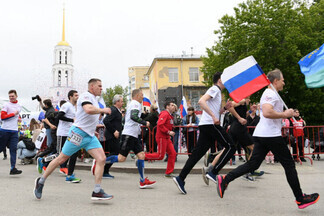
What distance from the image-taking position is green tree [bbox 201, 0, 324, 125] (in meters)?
25.3

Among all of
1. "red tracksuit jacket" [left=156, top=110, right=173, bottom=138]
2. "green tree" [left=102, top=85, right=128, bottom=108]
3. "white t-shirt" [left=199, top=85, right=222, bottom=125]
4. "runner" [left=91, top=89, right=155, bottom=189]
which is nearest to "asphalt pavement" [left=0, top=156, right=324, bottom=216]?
"runner" [left=91, top=89, right=155, bottom=189]

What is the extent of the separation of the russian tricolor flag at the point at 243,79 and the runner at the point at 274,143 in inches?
12.6

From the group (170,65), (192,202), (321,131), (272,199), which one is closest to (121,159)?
(192,202)

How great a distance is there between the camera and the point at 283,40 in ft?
86.6

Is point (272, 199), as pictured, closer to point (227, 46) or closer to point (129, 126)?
point (129, 126)

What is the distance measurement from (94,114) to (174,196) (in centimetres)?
195

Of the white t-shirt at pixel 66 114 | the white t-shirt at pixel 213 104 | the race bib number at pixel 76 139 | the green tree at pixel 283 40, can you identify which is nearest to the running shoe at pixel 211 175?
the white t-shirt at pixel 213 104

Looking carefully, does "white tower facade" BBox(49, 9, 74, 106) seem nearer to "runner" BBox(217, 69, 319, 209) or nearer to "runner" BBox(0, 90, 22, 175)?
"runner" BBox(0, 90, 22, 175)

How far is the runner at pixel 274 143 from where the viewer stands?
445cm

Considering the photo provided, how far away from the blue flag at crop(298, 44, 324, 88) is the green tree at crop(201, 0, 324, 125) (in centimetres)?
2067

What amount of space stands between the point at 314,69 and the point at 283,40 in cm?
2318

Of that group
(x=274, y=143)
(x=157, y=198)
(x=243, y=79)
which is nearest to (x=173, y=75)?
(x=243, y=79)

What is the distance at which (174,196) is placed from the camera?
18.1 ft

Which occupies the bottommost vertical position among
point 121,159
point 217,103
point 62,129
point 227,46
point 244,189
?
point 244,189
